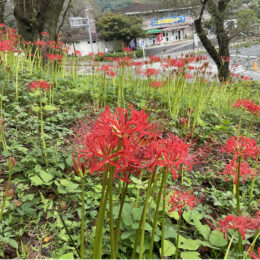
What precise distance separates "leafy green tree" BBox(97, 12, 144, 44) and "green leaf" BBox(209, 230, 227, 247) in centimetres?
2889

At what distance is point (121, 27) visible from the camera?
29188 mm

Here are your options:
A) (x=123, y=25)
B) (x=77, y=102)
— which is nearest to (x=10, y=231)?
(x=77, y=102)

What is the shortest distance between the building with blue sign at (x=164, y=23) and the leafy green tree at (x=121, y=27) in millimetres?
1019

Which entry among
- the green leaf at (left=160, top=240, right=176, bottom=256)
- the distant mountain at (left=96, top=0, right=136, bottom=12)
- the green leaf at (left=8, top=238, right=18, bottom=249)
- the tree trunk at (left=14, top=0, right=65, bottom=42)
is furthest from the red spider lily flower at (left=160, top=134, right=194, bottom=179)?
the distant mountain at (left=96, top=0, right=136, bottom=12)

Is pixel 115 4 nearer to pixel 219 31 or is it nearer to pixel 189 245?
pixel 219 31

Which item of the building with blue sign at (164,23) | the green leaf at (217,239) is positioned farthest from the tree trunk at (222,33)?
the green leaf at (217,239)

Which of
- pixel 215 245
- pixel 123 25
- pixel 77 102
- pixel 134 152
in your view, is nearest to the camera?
pixel 134 152

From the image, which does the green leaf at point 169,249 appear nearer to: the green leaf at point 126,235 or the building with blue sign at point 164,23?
the green leaf at point 126,235

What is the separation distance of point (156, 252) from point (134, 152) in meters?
0.82

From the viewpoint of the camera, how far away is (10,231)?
4.06 feet

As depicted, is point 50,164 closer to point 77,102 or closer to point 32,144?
point 32,144

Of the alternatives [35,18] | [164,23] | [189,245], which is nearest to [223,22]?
[35,18]

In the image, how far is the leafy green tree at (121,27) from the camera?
2769 centimetres

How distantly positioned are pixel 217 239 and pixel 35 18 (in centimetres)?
549
